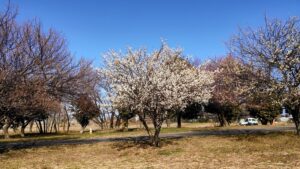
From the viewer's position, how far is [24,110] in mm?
17688

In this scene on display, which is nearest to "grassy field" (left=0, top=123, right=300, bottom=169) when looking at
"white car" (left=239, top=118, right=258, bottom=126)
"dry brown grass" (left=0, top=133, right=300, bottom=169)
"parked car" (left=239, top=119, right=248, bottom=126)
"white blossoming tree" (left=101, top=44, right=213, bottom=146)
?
"dry brown grass" (left=0, top=133, right=300, bottom=169)

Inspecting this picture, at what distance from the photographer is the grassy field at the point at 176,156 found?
1162 cm

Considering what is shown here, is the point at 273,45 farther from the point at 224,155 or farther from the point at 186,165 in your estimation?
the point at 186,165

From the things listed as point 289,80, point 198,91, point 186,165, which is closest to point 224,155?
point 186,165

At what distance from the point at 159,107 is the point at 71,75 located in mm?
7456

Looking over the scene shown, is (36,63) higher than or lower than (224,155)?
higher

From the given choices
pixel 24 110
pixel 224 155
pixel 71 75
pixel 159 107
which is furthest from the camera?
pixel 71 75

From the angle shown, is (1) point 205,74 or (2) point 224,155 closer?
(2) point 224,155

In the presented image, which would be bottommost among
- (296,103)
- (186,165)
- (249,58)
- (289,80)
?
(186,165)

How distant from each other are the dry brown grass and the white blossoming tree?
1.79 m

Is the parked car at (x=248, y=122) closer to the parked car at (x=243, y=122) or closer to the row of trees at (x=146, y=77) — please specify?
the parked car at (x=243, y=122)

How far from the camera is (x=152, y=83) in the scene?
15742 mm

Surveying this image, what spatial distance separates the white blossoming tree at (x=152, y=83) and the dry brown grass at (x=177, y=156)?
1.79 meters

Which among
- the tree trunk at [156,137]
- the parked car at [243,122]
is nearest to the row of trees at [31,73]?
the tree trunk at [156,137]
